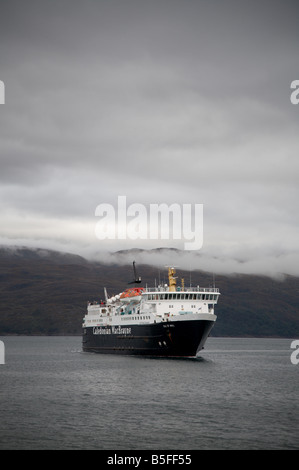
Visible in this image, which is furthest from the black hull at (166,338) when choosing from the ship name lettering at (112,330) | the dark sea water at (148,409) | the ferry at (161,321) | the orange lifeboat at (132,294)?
the dark sea water at (148,409)

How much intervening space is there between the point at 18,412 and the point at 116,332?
2517 inches

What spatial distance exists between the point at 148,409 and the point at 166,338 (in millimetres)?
44278

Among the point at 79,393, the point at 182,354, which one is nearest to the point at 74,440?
the point at 79,393

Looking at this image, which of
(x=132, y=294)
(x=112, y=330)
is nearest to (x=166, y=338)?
(x=132, y=294)

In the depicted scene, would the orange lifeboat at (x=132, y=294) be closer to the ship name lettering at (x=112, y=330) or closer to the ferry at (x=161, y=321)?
the ferry at (x=161, y=321)

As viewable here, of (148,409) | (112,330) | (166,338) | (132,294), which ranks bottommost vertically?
(148,409)

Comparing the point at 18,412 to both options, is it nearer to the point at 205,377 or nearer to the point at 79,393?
the point at 79,393

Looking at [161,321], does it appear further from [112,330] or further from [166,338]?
[112,330]

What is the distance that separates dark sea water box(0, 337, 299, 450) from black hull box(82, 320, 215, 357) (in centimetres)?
730

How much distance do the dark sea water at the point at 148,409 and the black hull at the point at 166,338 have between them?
7.30m

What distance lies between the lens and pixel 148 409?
5466cm

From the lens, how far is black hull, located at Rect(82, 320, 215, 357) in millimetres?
96562

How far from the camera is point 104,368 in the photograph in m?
93.4

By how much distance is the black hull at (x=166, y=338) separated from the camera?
317 feet
